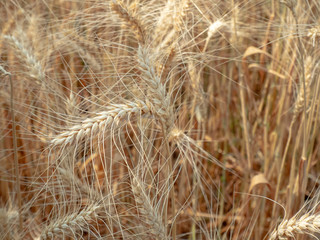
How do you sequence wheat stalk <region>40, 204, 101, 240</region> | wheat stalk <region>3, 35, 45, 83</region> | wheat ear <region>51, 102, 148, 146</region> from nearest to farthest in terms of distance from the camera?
wheat ear <region>51, 102, 148, 146</region> < wheat stalk <region>40, 204, 101, 240</region> < wheat stalk <region>3, 35, 45, 83</region>

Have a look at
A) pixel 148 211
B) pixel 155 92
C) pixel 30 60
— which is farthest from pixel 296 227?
pixel 30 60

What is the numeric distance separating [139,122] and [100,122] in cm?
29

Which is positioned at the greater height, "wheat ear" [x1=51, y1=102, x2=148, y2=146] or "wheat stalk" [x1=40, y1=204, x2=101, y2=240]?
"wheat ear" [x1=51, y1=102, x2=148, y2=146]

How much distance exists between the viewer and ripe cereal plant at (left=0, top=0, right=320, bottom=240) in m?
0.90

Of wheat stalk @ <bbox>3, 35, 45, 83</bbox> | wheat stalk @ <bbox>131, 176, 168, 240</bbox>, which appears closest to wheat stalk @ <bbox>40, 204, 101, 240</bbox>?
wheat stalk @ <bbox>131, 176, 168, 240</bbox>

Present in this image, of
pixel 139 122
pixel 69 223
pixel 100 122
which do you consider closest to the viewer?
pixel 100 122

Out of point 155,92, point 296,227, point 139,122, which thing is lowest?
point 296,227

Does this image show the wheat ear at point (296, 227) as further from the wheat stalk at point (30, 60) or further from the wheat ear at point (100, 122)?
the wheat stalk at point (30, 60)

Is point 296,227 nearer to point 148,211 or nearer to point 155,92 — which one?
point 148,211

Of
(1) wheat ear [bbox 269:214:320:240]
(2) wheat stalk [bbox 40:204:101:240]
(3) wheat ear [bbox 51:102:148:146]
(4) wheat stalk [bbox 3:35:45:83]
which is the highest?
(4) wheat stalk [bbox 3:35:45:83]

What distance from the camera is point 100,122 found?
2.72 ft

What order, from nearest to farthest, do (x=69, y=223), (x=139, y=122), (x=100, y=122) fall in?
1. (x=100, y=122)
2. (x=69, y=223)
3. (x=139, y=122)

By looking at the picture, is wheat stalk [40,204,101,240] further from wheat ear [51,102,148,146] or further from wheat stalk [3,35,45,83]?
wheat stalk [3,35,45,83]

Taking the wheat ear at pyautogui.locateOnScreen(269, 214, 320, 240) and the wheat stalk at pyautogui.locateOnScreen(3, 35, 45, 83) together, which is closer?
the wheat ear at pyautogui.locateOnScreen(269, 214, 320, 240)
